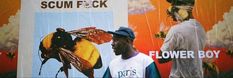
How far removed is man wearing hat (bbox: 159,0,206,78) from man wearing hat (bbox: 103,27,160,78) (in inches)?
3.3

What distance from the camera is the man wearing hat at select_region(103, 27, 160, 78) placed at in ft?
5.70

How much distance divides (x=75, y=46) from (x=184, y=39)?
0.61 m

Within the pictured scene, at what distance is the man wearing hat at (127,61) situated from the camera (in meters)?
1.74

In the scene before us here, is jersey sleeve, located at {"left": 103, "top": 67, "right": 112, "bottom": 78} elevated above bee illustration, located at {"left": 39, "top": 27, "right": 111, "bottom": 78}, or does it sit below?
below

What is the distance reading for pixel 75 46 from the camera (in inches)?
71.0

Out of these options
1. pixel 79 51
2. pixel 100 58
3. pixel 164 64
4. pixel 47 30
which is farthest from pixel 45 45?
pixel 164 64

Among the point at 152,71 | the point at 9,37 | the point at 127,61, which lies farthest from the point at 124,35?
the point at 9,37

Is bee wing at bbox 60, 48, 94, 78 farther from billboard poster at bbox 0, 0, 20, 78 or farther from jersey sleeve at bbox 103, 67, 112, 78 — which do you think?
billboard poster at bbox 0, 0, 20, 78

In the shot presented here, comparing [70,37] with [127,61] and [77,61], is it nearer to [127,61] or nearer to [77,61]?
[77,61]

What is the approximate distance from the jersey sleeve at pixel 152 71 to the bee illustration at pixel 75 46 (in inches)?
10.7

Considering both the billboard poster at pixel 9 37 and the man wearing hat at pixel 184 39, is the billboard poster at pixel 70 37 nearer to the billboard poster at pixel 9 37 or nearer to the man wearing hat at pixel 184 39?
the billboard poster at pixel 9 37

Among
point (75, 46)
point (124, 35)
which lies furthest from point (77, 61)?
point (124, 35)

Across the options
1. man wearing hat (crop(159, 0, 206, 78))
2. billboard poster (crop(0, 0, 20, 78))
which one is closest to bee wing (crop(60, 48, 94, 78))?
billboard poster (crop(0, 0, 20, 78))

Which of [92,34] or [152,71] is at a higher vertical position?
[92,34]
